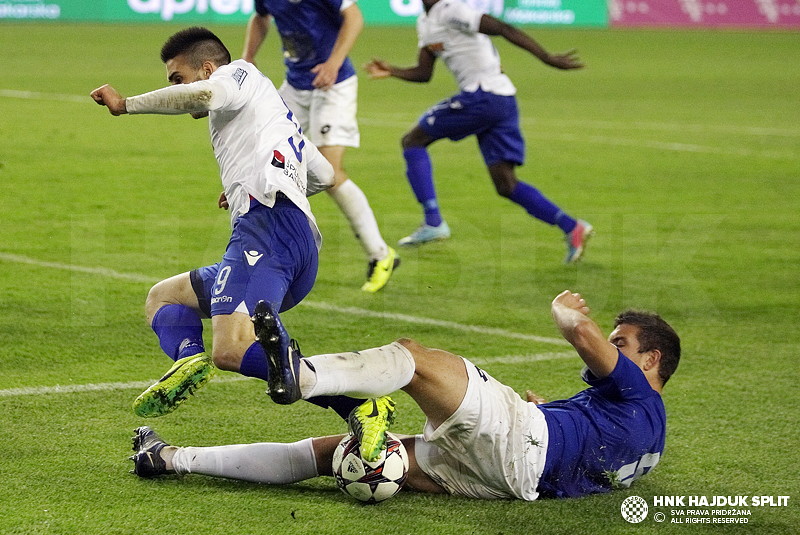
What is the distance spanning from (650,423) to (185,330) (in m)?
1.87

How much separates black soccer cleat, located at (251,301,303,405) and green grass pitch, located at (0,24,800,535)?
47 cm

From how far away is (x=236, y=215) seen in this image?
4.49 meters

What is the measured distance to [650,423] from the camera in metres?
3.98

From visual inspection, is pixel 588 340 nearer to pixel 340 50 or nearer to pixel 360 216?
pixel 360 216

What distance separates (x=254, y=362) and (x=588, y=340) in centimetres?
119

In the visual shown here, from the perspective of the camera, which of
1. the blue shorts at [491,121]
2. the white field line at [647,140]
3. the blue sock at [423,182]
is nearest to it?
the blue shorts at [491,121]

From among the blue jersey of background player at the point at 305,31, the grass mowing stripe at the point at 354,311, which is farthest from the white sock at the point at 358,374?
the blue jersey of background player at the point at 305,31

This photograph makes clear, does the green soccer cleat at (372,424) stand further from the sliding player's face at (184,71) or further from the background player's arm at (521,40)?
the background player's arm at (521,40)

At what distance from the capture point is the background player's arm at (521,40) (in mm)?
8320

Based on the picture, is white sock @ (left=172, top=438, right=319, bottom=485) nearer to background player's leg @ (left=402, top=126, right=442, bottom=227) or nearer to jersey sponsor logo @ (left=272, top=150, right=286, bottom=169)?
jersey sponsor logo @ (left=272, top=150, right=286, bottom=169)

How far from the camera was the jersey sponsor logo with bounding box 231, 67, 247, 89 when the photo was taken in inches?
174

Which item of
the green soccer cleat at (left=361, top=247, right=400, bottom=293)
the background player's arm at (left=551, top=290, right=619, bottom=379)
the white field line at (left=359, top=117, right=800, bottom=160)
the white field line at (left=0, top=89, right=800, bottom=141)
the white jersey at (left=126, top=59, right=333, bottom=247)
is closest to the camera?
the background player's arm at (left=551, top=290, right=619, bottom=379)

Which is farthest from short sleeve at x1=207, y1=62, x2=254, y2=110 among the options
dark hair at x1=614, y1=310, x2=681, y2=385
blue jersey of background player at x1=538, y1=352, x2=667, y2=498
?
dark hair at x1=614, y1=310, x2=681, y2=385

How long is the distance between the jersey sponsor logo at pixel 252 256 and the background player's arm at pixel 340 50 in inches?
115
